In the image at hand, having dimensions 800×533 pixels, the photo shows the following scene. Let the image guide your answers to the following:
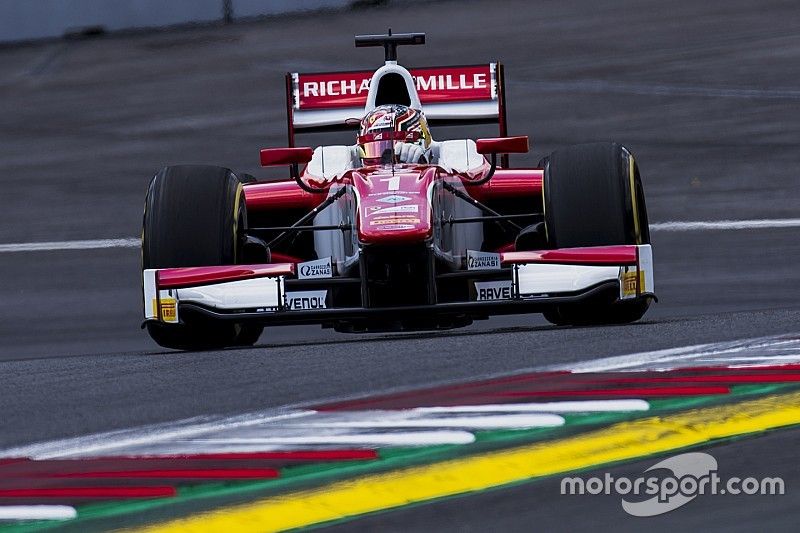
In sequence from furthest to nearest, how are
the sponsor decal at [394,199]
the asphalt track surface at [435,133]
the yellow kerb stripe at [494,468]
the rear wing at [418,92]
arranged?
the rear wing at [418,92] < the sponsor decal at [394,199] < the asphalt track surface at [435,133] < the yellow kerb stripe at [494,468]

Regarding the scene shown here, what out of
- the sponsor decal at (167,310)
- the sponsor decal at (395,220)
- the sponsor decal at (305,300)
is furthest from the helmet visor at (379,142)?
the sponsor decal at (167,310)

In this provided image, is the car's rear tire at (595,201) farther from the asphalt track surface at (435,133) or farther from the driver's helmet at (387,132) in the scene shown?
the driver's helmet at (387,132)

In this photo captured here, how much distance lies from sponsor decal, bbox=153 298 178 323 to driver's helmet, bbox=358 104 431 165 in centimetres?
168

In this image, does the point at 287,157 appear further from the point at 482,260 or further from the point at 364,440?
the point at 364,440

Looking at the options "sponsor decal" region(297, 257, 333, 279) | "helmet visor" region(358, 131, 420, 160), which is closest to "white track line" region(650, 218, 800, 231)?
"helmet visor" region(358, 131, 420, 160)

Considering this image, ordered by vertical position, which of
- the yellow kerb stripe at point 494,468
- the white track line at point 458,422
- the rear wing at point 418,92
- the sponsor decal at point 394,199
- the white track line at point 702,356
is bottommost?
the yellow kerb stripe at point 494,468

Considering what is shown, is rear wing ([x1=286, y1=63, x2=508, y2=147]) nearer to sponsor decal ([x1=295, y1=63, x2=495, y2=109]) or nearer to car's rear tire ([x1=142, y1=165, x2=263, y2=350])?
sponsor decal ([x1=295, y1=63, x2=495, y2=109])

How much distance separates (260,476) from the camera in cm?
530

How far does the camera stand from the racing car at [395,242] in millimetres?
8508

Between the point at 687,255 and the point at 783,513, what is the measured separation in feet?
25.6

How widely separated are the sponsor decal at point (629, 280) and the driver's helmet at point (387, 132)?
1681 mm

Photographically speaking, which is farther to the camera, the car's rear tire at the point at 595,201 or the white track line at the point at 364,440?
the car's rear tire at the point at 595,201

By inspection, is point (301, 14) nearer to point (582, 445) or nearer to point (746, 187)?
point (746, 187)

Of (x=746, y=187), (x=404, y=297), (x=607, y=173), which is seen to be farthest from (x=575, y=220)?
(x=746, y=187)
